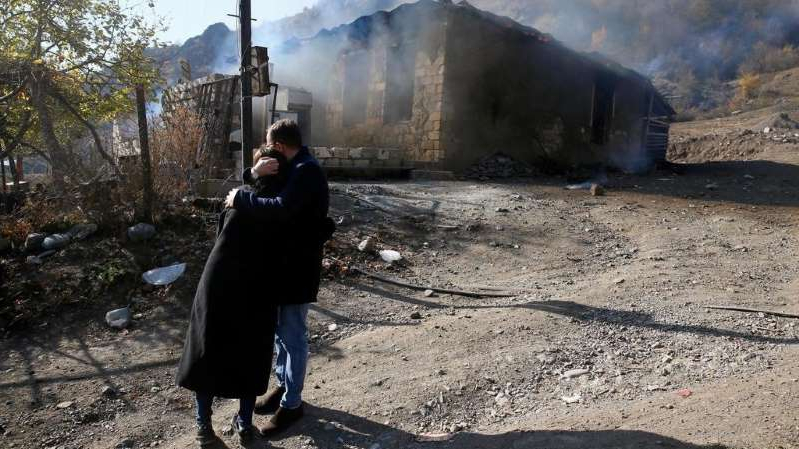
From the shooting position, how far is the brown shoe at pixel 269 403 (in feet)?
10.2

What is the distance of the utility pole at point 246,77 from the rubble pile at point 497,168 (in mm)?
7587

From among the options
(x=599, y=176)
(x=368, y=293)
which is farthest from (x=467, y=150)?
(x=368, y=293)

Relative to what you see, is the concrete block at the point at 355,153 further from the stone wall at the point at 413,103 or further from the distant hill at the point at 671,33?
the distant hill at the point at 671,33

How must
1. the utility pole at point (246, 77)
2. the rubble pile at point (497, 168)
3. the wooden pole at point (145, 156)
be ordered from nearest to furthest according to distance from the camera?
the utility pole at point (246, 77)
the wooden pole at point (145, 156)
the rubble pile at point (497, 168)

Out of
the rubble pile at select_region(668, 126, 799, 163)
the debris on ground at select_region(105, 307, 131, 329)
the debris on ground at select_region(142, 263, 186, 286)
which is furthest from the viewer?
the rubble pile at select_region(668, 126, 799, 163)

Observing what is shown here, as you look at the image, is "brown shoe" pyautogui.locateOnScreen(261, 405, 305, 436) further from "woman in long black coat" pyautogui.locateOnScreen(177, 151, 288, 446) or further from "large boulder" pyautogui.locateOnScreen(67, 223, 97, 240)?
"large boulder" pyautogui.locateOnScreen(67, 223, 97, 240)

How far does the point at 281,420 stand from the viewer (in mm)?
2893

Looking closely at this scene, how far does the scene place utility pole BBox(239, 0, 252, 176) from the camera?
17.6 feet

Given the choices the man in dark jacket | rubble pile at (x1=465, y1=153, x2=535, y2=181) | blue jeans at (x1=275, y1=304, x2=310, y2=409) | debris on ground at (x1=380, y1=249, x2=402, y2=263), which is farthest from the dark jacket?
rubble pile at (x1=465, y1=153, x2=535, y2=181)

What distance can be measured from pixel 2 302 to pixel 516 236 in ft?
18.4

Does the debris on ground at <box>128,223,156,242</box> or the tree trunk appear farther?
the tree trunk

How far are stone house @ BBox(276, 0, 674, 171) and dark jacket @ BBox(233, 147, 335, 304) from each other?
28.2 ft

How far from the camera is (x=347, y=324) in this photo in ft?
14.9

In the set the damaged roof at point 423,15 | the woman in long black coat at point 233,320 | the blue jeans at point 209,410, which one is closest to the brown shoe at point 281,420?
the blue jeans at point 209,410
